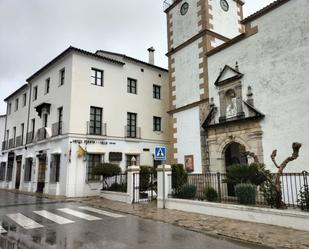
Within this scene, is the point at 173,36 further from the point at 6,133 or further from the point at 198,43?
the point at 6,133

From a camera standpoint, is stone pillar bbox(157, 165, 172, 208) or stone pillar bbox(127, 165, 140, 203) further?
stone pillar bbox(127, 165, 140, 203)

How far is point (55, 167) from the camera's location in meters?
18.9

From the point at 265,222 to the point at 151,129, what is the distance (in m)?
14.6

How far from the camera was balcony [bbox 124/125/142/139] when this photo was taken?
67.4ft

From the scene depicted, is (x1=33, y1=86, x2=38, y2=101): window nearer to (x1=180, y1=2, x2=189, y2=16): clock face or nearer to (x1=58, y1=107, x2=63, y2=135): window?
(x1=58, y1=107, x2=63, y2=135): window

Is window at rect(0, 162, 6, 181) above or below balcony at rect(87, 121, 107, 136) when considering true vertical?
below

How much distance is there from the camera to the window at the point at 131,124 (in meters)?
20.9

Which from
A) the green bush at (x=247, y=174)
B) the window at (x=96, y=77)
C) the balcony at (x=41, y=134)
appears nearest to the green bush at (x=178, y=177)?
the green bush at (x=247, y=174)

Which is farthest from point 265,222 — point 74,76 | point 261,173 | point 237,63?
point 74,76

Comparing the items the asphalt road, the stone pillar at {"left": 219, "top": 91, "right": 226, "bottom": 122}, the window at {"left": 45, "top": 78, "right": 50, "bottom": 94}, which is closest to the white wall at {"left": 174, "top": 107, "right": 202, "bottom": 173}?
the stone pillar at {"left": 219, "top": 91, "right": 226, "bottom": 122}

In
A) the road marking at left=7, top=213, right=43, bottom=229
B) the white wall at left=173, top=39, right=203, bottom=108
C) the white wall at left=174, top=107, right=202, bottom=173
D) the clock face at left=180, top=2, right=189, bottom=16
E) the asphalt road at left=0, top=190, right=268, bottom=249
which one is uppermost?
the clock face at left=180, top=2, right=189, bottom=16

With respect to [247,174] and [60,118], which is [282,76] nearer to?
[247,174]

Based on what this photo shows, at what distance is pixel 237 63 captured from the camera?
13.7m

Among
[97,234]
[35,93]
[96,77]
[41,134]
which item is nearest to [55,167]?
[41,134]
